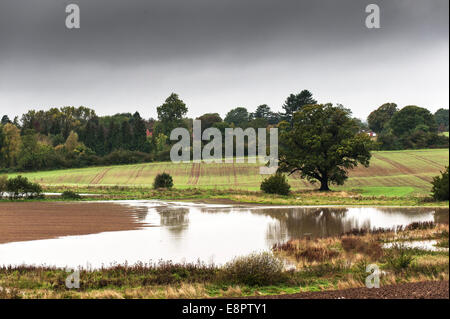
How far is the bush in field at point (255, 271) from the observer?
672 inches

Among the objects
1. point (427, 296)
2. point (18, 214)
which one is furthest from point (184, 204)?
point (427, 296)

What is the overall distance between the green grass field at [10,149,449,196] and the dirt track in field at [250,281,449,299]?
49471mm

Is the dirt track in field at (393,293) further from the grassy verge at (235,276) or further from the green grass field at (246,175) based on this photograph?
the green grass field at (246,175)

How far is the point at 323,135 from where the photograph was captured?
2638 inches

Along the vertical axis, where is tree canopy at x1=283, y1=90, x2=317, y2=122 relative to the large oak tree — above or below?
above

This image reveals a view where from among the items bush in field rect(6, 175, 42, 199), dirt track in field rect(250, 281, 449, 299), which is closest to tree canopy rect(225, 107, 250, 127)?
bush in field rect(6, 175, 42, 199)

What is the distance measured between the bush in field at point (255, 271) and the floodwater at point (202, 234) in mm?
4163

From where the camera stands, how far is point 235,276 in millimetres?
17344

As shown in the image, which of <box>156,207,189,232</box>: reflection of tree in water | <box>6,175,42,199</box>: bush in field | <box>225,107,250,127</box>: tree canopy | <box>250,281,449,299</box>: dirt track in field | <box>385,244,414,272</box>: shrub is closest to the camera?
<box>250,281,449,299</box>: dirt track in field

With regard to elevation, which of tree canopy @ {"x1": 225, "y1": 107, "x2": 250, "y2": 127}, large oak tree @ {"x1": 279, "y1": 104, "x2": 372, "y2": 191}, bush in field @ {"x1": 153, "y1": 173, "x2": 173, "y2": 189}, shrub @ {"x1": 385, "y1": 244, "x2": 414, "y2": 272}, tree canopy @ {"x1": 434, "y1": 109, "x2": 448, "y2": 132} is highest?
tree canopy @ {"x1": 225, "y1": 107, "x2": 250, "y2": 127}

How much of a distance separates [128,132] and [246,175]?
5854cm

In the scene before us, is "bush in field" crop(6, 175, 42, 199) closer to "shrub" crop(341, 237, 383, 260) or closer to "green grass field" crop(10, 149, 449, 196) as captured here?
"green grass field" crop(10, 149, 449, 196)

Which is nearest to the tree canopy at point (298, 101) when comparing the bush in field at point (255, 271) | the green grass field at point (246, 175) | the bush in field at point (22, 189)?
the green grass field at point (246, 175)

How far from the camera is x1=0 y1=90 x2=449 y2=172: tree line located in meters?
105
